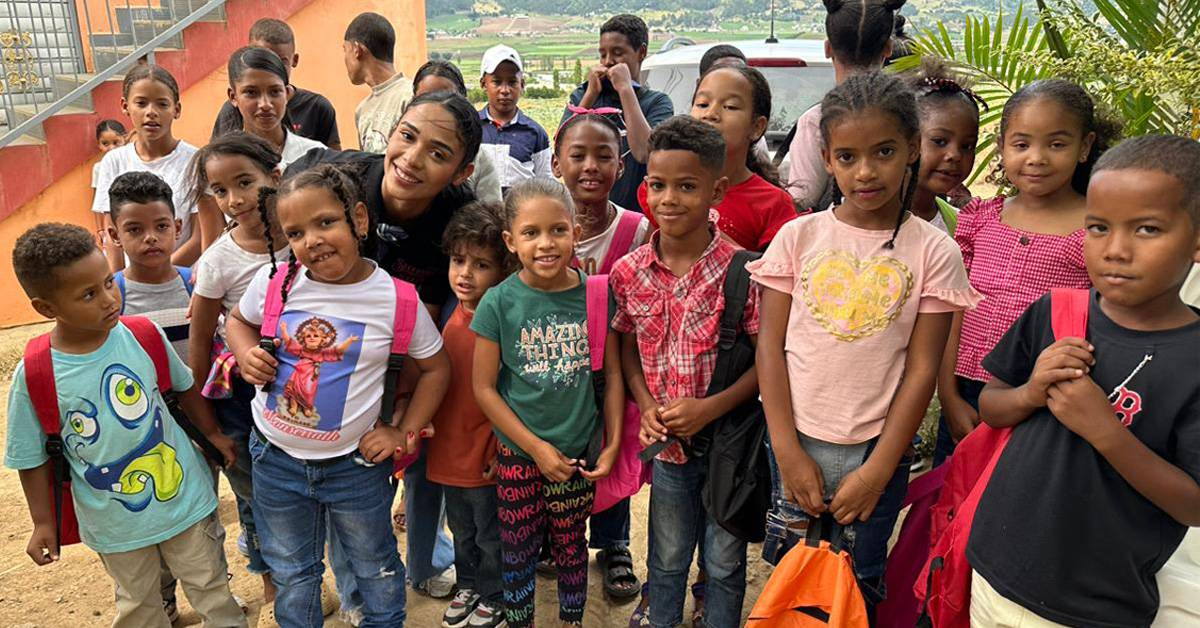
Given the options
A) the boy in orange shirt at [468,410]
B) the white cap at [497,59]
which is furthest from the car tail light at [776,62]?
the boy in orange shirt at [468,410]

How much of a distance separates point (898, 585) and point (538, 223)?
161 centimetres

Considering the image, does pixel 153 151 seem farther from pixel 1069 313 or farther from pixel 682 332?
pixel 1069 313

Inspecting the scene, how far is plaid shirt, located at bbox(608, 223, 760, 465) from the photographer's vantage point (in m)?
2.35

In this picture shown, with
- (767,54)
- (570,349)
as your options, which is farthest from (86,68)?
(570,349)

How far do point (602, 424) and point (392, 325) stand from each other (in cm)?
74

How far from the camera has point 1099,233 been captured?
1659mm

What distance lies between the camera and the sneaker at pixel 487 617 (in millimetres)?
2846

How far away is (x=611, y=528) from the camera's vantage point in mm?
3240

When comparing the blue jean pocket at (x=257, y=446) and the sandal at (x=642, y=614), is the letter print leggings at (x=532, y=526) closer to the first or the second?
the sandal at (x=642, y=614)

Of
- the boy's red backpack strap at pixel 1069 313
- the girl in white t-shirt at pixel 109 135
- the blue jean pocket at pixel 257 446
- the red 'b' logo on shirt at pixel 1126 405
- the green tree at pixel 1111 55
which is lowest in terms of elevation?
the blue jean pocket at pixel 257 446

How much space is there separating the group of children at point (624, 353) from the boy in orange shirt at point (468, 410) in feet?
0.04

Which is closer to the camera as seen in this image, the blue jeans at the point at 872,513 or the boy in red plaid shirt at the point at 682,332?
the blue jeans at the point at 872,513

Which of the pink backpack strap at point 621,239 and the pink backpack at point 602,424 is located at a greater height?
the pink backpack strap at point 621,239

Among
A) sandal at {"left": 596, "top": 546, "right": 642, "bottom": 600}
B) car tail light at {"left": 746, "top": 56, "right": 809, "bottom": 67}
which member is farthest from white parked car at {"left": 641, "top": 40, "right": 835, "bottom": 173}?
sandal at {"left": 596, "top": 546, "right": 642, "bottom": 600}
